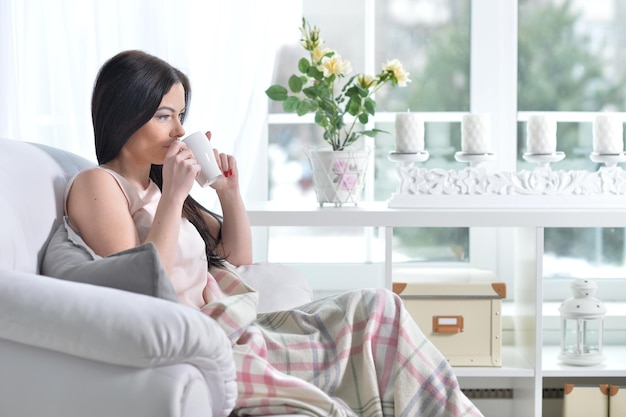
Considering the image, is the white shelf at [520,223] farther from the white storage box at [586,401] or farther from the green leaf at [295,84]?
the green leaf at [295,84]

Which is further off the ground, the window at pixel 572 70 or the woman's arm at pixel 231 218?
the window at pixel 572 70

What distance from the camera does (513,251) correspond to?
121 inches

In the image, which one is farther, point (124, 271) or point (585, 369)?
point (585, 369)

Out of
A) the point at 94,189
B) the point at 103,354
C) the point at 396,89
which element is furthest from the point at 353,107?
the point at 103,354

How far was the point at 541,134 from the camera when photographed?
2.65 metres

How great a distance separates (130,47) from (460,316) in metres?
1.26

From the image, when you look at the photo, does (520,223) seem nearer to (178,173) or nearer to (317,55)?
(317,55)

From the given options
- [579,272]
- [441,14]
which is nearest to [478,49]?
[441,14]

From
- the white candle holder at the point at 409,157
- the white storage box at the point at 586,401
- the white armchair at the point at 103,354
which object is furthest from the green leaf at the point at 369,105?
the white armchair at the point at 103,354

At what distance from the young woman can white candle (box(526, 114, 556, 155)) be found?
1096mm

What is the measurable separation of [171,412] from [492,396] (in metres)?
1.93

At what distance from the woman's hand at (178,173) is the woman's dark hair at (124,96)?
4.3 inches

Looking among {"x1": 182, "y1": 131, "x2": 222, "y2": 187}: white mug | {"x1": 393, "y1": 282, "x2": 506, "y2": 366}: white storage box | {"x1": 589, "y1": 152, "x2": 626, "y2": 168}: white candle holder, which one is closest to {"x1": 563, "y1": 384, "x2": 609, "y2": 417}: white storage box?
{"x1": 393, "y1": 282, "x2": 506, "y2": 366}: white storage box

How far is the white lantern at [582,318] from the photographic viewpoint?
104 inches
